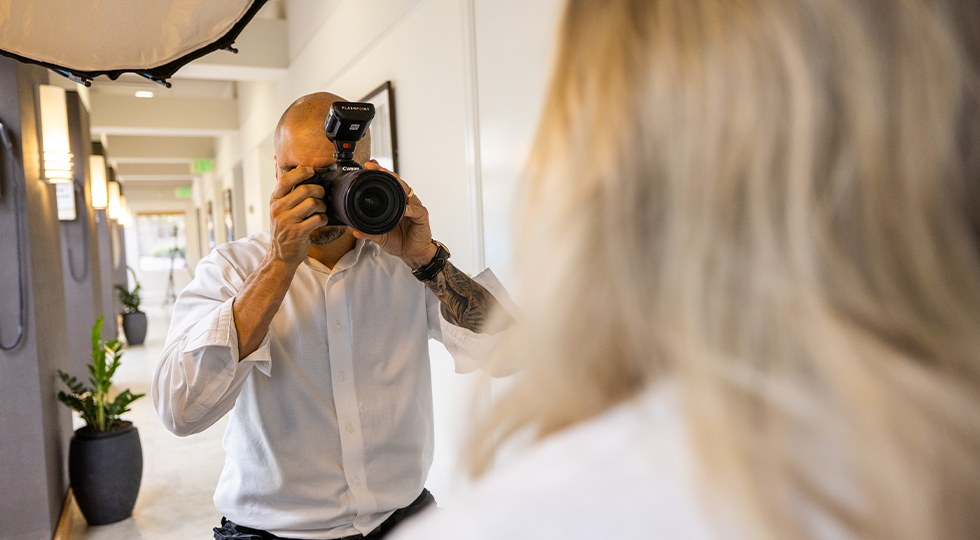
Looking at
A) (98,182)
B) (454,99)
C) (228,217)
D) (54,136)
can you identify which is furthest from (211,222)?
(454,99)

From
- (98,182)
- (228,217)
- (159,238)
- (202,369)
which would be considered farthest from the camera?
(159,238)

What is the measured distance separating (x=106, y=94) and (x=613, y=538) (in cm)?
930

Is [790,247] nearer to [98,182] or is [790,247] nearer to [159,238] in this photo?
[98,182]

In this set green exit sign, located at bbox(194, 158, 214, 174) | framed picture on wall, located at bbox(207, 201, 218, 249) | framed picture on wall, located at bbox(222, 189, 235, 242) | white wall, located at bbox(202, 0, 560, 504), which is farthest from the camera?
framed picture on wall, located at bbox(207, 201, 218, 249)

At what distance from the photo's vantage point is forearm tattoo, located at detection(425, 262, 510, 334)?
138cm

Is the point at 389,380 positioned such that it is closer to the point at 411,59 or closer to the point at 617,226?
the point at 617,226

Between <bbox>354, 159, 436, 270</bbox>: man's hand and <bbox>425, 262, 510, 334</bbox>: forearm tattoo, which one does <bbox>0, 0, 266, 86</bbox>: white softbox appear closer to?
<bbox>354, 159, 436, 270</bbox>: man's hand

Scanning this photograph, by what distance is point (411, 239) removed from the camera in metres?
1.36

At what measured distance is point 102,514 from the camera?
10.9ft

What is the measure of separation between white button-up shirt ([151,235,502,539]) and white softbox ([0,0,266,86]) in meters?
0.40

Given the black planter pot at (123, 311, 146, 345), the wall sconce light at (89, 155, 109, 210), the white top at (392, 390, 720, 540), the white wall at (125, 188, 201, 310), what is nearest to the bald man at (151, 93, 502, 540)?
the white top at (392, 390, 720, 540)

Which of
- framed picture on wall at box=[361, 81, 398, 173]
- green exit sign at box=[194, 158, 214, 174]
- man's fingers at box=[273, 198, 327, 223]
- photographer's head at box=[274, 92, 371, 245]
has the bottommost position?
man's fingers at box=[273, 198, 327, 223]

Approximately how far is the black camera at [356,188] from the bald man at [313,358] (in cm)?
4

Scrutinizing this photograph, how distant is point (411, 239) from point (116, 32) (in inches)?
23.4
